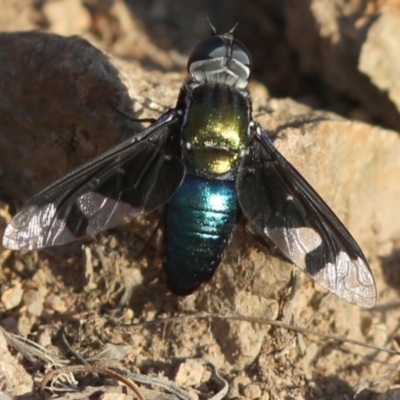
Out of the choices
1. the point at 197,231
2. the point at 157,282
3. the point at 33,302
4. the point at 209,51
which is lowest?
the point at 33,302

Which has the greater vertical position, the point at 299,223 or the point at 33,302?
the point at 299,223

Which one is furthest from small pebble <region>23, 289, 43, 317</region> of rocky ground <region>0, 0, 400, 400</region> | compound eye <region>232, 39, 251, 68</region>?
compound eye <region>232, 39, 251, 68</region>

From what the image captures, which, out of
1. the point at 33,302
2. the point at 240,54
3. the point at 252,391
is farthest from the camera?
the point at 240,54

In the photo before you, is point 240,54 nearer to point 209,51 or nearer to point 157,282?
point 209,51

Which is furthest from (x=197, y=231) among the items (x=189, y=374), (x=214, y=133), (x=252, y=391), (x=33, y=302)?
(x=33, y=302)

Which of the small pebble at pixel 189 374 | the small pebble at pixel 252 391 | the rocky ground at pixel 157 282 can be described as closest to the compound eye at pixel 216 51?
the rocky ground at pixel 157 282

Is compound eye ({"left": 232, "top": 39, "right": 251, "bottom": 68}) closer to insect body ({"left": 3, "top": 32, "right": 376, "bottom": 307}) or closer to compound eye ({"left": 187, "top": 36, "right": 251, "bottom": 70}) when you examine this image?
compound eye ({"left": 187, "top": 36, "right": 251, "bottom": 70})

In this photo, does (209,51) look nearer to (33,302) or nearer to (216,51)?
(216,51)

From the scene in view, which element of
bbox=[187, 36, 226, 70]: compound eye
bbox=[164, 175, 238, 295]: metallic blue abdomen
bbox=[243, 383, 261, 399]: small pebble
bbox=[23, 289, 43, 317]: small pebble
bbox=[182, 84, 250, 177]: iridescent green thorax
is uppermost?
bbox=[187, 36, 226, 70]: compound eye

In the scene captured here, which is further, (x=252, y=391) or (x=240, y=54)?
(x=240, y=54)

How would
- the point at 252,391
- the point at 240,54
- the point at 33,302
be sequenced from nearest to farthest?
the point at 252,391 → the point at 33,302 → the point at 240,54
